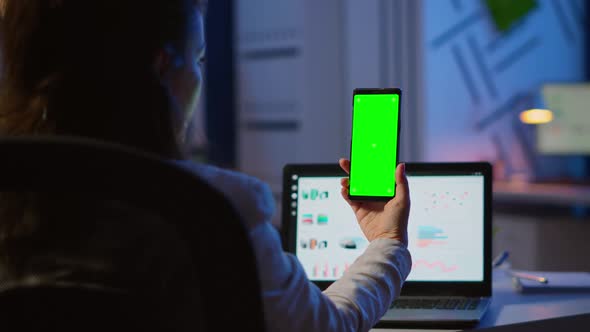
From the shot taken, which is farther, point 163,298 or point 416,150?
point 416,150

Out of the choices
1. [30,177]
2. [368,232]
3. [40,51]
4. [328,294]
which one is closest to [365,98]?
[368,232]

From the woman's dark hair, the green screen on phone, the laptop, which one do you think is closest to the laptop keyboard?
the laptop

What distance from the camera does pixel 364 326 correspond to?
959 millimetres

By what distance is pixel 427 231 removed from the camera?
5.12 ft

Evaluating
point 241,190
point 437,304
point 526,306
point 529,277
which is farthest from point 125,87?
point 529,277

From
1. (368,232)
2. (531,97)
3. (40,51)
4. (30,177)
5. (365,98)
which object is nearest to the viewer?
(30,177)

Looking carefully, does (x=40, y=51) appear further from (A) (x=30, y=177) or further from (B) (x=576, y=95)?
(B) (x=576, y=95)

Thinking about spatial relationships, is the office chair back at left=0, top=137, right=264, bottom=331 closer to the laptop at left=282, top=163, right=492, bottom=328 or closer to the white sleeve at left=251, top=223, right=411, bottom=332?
the white sleeve at left=251, top=223, right=411, bottom=332

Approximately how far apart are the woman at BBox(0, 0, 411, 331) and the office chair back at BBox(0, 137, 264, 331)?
3.8 inches

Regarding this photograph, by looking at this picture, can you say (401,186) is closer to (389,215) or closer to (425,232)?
(389,215)

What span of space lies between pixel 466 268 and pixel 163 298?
0.95 metres

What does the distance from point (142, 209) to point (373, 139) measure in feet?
2.11

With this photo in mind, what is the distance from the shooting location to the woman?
0.77 m

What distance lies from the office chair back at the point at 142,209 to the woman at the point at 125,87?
0.10 meters
